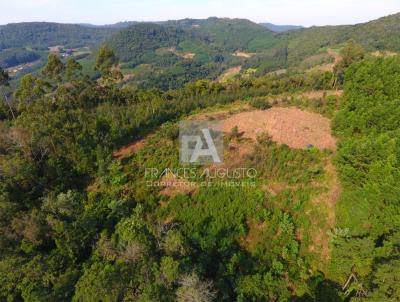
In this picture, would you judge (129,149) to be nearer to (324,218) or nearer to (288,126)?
(288,126)

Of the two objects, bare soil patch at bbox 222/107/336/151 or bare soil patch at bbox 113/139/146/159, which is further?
bare soil patch at bbox 113/139/146/159

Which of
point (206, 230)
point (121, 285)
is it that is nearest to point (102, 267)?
point (121, 285)

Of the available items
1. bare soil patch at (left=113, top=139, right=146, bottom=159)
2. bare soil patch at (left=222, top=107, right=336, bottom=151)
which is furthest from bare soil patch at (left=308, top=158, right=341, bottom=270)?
bare soil patch at (left=113, top=139, right=146, bottom=159)

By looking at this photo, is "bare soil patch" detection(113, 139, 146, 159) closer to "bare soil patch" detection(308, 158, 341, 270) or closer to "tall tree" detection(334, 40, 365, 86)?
"bare soil patch" detection(308, 158, 341, 270)

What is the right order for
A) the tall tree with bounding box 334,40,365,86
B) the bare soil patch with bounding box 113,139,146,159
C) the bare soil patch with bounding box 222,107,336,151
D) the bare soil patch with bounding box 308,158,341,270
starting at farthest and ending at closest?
1. the tall tree with bounding box 334,40,365,86
2. the bare soil patch with bounding box 113,139,146,159
3. the bare soil patch with bounding box 222,107,336,151
4. the bare soil patch with bounding box 308,158,341,270

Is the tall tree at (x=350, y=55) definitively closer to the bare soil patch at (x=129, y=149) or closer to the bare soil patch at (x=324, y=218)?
the bare soil patch at (x=324, y=218)

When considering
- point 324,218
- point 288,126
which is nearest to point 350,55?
point 288,126

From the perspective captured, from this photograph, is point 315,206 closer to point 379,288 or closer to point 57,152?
point 379,288

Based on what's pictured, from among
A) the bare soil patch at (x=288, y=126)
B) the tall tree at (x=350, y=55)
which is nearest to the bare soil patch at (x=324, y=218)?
the bare soil patch at (x=288, y=126)
